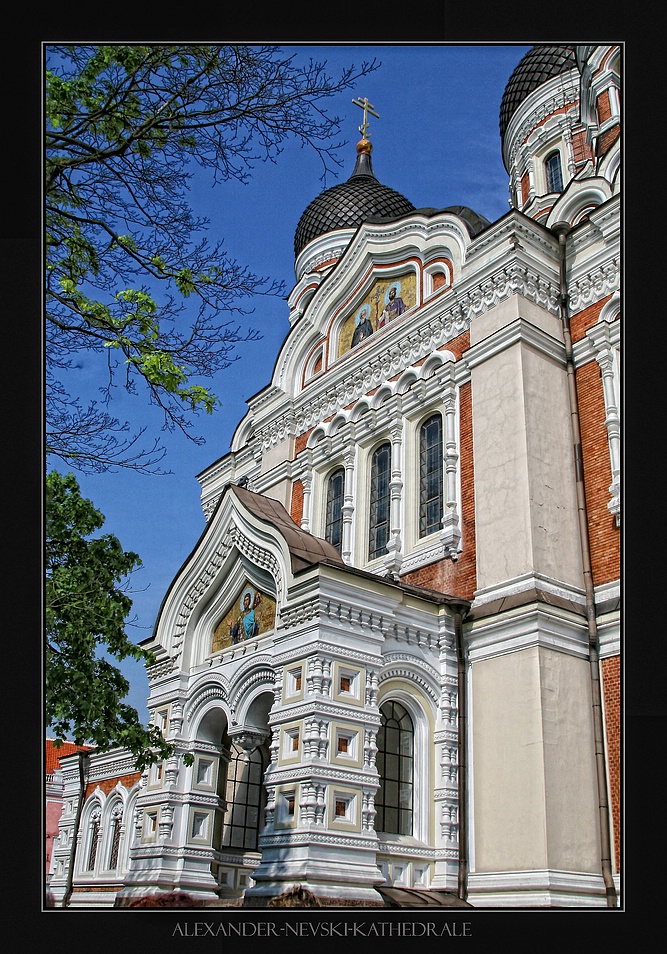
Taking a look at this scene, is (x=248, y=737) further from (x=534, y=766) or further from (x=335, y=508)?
(x=335, y=508)

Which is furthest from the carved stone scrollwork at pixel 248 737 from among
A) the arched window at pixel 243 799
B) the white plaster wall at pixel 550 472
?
the white plaster wall at pixel 550 472

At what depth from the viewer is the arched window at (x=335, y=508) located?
42.8ft

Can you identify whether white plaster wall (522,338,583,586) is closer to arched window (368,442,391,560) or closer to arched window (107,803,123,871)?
arched window (368,442,391,560)

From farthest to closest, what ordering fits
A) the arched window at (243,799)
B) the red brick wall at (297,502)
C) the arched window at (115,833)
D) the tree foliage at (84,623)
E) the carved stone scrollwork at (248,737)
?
the arched window at (115,833) → the red brick wall at (297,502) → the arched window at (243,799) → the carved stone scrollwork at (248,737) → the tree foliage at (84,623)

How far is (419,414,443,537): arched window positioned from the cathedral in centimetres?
5

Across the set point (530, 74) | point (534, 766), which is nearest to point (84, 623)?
point (534, 766)

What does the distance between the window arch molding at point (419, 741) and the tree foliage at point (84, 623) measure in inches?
106

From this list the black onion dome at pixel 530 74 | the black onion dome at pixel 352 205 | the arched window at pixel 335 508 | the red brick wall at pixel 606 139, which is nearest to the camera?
the arched window at pixel 335 508

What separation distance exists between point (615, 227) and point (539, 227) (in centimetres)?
100

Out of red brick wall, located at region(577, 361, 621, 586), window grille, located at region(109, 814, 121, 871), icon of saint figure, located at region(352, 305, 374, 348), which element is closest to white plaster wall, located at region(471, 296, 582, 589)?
red brick wall, located at region(577, 361, 621, 586)

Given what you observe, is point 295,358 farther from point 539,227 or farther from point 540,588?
point 540,588

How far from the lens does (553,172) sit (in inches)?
709

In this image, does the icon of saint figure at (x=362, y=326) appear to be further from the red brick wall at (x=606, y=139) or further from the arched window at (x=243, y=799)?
the arched window at (x=243, y=799)
